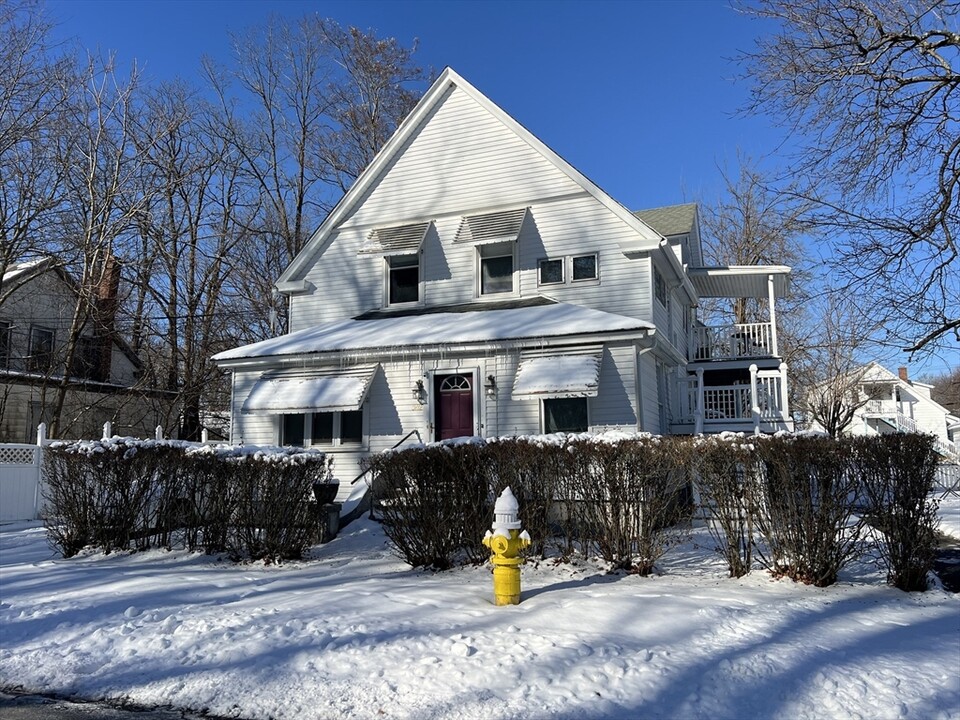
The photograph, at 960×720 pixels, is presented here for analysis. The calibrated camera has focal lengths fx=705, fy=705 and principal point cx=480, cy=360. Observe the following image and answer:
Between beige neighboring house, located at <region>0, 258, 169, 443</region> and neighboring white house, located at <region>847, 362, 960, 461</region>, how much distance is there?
106 feet

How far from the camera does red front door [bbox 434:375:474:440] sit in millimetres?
14102

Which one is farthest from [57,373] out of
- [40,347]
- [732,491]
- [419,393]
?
[732,491]

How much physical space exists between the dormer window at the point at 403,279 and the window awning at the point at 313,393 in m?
2.74

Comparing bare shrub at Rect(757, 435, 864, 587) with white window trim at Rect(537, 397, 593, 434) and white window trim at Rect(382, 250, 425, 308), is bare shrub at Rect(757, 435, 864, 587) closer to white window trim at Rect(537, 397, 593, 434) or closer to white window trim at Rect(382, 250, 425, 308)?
white window trim at Rect(537, 397, 593, 434)

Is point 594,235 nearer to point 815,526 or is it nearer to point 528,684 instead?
point 815,526

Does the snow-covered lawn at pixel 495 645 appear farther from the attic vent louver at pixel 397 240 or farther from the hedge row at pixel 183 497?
the attic vent louver at pixel 397 240

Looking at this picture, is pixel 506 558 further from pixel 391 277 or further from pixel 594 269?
pixel 391 277

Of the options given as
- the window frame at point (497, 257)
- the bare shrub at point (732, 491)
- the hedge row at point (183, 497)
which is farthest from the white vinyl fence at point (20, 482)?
the bare shrub at point (732, 491)

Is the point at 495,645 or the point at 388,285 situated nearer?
the point at 495,645

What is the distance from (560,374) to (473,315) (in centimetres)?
307

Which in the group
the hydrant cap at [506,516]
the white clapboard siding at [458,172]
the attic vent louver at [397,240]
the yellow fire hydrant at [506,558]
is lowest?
the yellow fire hydrant at [506,558]

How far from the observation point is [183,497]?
9.05 metres

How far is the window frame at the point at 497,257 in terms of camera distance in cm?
1545

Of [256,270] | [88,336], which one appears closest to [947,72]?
[256,270]
